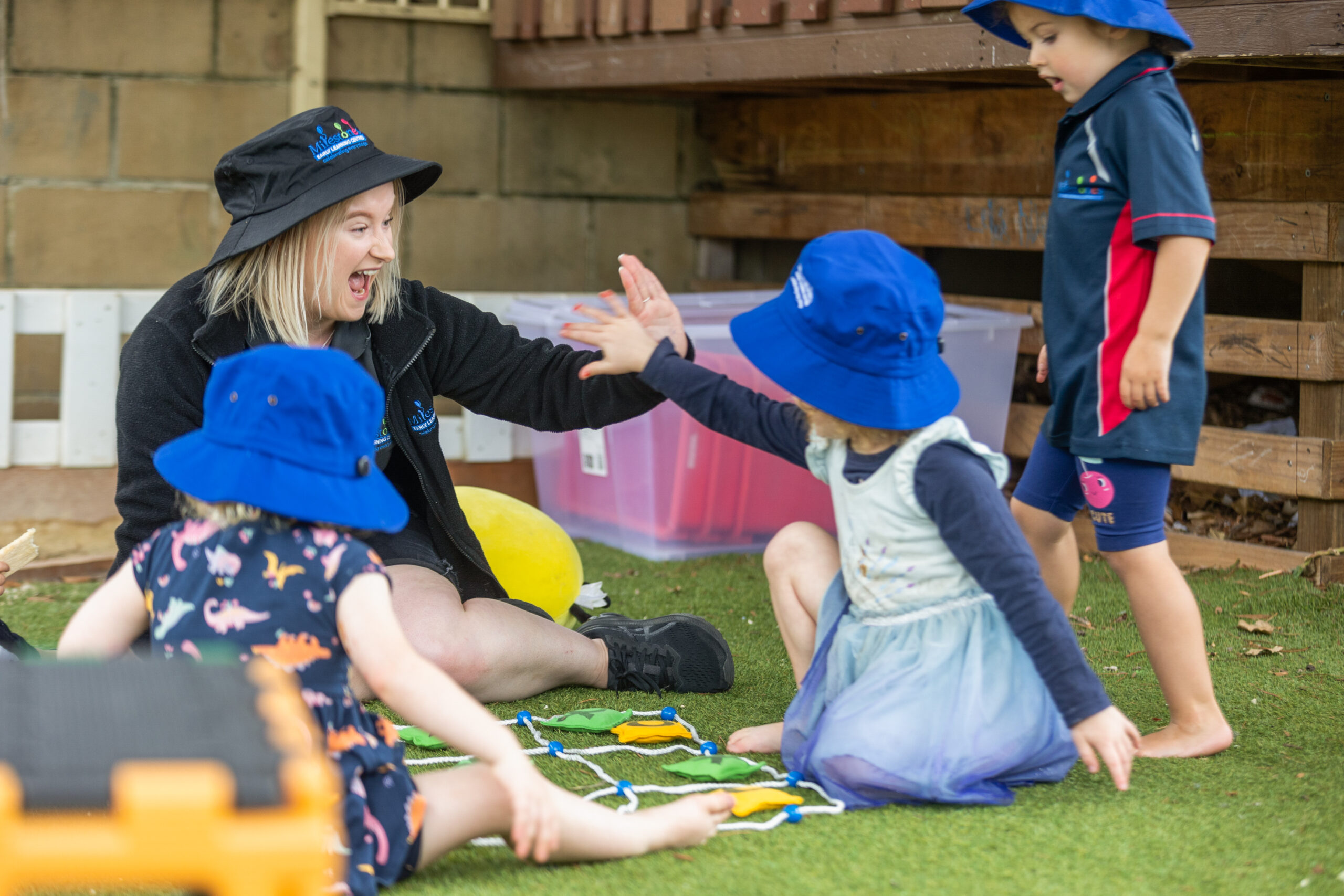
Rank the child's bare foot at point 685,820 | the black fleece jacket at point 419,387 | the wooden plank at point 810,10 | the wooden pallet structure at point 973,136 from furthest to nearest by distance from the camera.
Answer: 1. the wooden plank at point 810,10
2. the wooden pallet structure at point 973,136
3. the black fleece jacket at point 419,387
4. the child's bare foot at point 685,820

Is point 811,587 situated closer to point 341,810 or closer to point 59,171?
point 341,810

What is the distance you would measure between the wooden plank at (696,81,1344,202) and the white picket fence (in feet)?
7.07

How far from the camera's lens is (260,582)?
1452 mm

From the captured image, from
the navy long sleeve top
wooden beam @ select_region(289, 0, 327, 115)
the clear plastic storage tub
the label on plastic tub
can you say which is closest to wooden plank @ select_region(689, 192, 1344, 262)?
the clear plastic storage tub

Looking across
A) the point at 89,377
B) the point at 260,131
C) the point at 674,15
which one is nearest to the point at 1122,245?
the point at 674,15

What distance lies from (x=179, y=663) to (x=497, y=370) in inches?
52.0

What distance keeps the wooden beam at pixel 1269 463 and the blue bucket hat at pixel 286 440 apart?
2247 mm

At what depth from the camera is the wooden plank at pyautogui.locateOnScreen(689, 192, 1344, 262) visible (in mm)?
3123

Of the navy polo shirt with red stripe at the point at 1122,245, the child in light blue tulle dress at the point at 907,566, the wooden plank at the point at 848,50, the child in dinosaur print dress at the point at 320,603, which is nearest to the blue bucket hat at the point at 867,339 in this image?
the child in light blue tulle dress at the point at 907,566

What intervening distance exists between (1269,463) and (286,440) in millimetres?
2592

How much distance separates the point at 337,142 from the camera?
2.21m

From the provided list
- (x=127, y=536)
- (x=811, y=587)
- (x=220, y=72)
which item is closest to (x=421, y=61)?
(x=220, y=72)

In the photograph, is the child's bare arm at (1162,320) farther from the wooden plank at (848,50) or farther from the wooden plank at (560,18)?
the wooden plank at (560,18)

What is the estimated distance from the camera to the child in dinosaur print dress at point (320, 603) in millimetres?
1397
